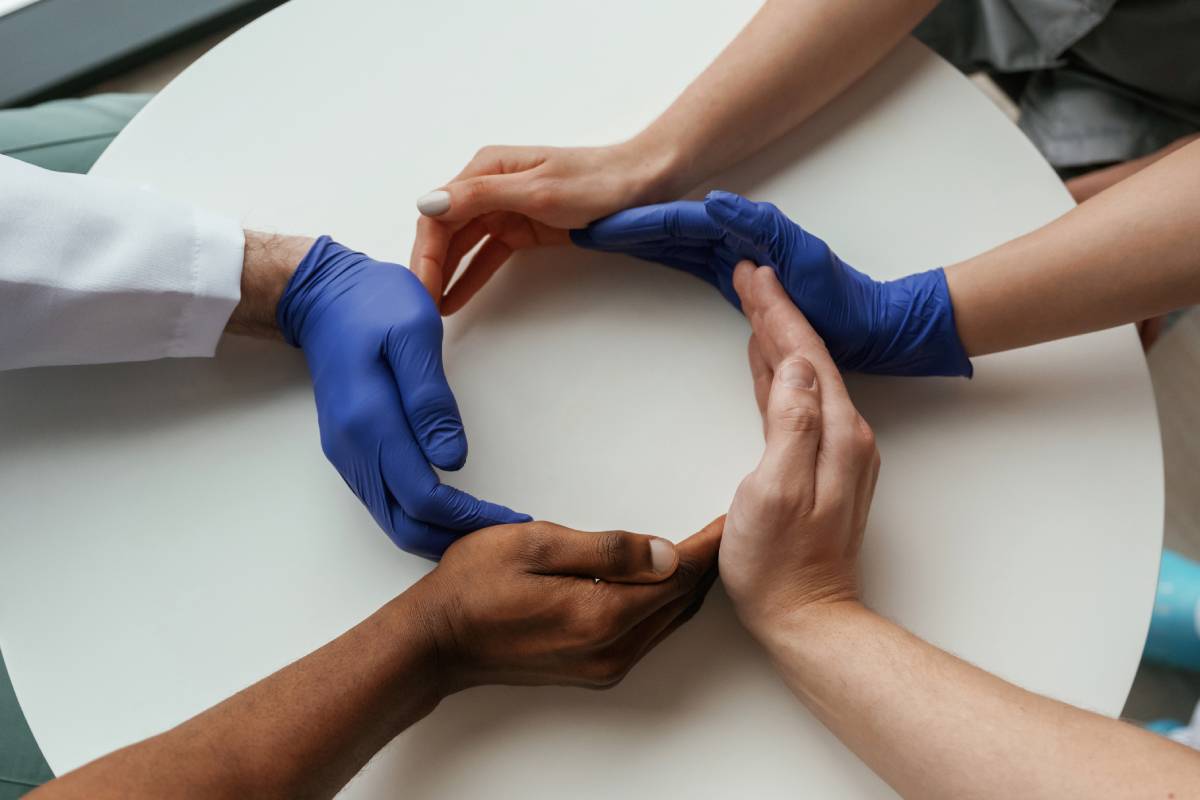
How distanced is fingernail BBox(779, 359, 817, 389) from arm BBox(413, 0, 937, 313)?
0.25m

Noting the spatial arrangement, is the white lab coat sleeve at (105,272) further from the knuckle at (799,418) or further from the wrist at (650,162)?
the knuckle at (799,418)

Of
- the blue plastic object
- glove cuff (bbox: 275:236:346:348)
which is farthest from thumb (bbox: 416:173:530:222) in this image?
the blue plastic object

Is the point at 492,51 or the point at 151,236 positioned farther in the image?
the point at 492,51

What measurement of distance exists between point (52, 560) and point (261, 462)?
20 cm

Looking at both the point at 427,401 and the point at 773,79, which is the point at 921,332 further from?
the point at 427,401

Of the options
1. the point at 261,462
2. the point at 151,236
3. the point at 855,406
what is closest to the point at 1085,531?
the point at 855,406

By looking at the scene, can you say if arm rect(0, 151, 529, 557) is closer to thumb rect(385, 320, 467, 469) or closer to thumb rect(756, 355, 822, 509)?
thumb rect(385, 320, 467, 469)

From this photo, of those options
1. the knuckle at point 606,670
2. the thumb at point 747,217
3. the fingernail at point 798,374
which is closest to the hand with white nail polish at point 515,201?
the thumb at point 747,217

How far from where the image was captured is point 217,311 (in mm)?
829

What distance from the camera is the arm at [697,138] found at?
2.80 ft

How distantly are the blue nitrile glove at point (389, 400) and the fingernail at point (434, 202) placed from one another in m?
0.06

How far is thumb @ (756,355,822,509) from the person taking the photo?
2.36 ft

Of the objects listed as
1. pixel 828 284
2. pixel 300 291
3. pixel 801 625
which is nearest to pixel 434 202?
pixel 300 291

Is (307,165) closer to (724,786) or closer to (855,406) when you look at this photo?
(855,406)
